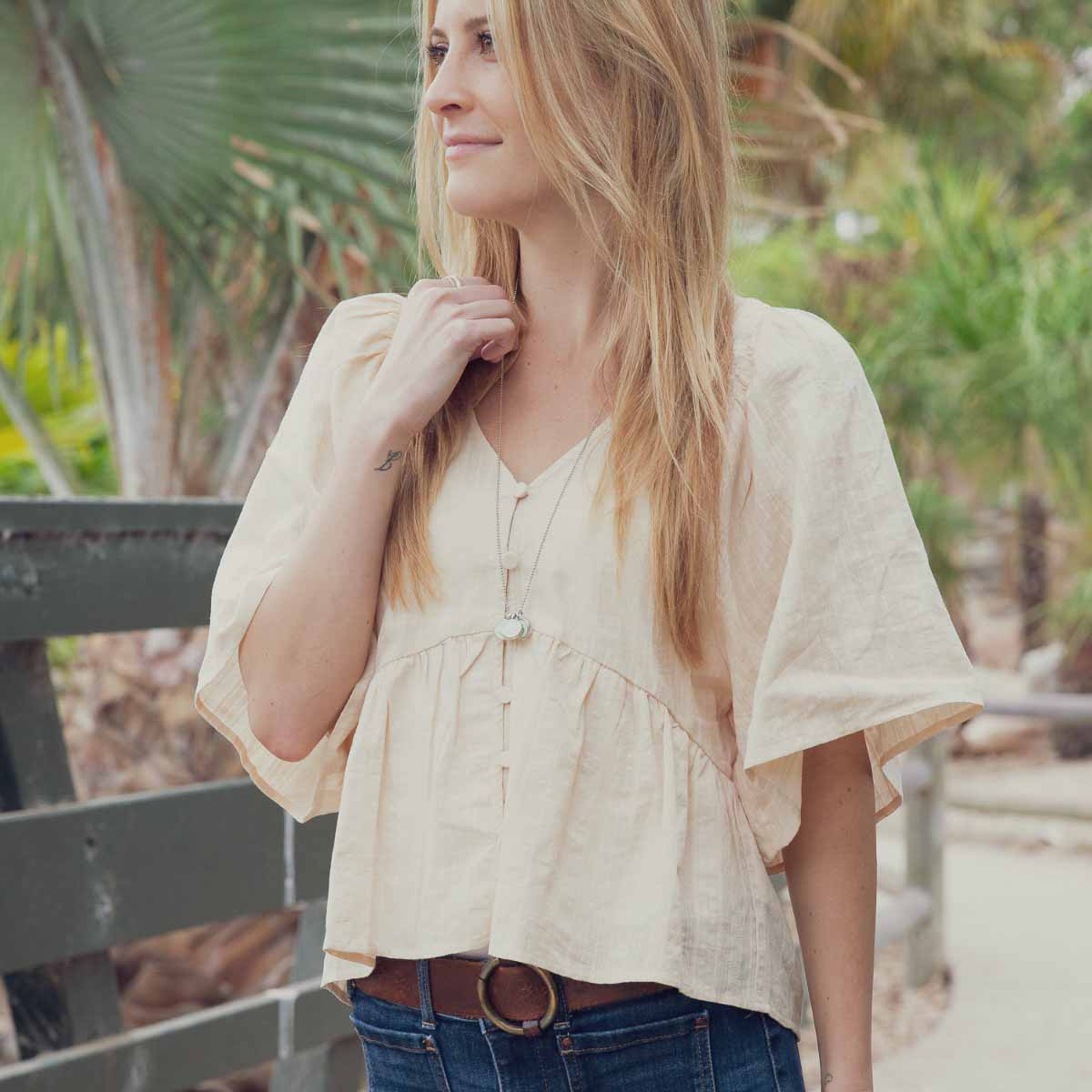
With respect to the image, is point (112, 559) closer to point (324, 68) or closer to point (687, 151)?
point (687, 151)

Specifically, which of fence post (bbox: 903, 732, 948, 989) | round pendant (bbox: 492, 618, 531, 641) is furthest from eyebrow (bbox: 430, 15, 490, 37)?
fence post (bbox: 903, 732, 948, 989)

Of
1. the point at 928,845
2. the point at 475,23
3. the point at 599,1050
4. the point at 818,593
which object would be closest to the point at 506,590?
the point at 818,593

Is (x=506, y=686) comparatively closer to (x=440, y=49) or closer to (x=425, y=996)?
(x=425, y=996)

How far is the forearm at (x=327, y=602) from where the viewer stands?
1.24 m

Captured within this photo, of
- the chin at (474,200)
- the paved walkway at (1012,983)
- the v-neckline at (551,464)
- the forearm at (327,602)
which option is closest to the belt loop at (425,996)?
the forearm at (327,602)

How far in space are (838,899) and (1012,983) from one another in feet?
11.9

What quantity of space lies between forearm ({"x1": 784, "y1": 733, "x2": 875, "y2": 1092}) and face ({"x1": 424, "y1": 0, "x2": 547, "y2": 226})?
56cm

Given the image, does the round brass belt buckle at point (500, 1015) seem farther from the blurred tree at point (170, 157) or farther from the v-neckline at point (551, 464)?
the blurred tree at point (170, 157)

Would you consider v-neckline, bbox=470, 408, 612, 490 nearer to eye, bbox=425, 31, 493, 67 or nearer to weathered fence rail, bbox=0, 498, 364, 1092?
eye, bbox=425, 31, 493, 67

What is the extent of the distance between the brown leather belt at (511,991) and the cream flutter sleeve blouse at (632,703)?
0.02 meters

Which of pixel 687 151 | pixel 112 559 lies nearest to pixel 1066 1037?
pixel 112 559

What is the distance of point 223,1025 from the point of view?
6.75 feet

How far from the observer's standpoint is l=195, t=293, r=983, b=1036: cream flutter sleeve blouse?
1.18 m

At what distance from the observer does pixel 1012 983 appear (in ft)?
14.8
